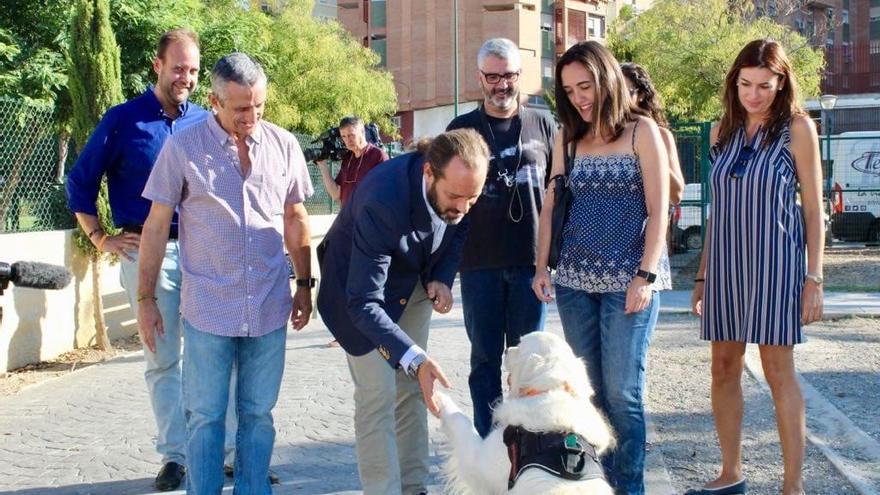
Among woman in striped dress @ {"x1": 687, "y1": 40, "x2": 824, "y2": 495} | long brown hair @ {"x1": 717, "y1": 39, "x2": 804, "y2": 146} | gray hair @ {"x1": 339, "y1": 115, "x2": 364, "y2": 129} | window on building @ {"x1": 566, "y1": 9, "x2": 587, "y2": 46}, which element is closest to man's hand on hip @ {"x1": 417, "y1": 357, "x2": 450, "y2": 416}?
woman in striped dress @ {"x1": 687, "y1": 40, "x2": 824, "y2": 495}

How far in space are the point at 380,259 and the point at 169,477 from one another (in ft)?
6.68

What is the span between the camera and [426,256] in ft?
14.0

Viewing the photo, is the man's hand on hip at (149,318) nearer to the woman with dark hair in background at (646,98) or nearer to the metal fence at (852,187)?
the woman with dark hair in background at (646,98)

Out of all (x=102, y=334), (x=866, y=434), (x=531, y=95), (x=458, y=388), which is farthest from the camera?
(x=531, y=95)

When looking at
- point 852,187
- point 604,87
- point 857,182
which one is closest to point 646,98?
point 604,87

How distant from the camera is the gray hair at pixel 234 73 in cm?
405

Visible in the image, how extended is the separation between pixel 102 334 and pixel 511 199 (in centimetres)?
591

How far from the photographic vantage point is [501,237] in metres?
4.99

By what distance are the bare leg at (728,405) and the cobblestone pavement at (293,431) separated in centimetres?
25

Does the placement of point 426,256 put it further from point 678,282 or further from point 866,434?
point 678,282

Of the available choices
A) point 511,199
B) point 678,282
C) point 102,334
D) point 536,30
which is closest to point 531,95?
point 536,30

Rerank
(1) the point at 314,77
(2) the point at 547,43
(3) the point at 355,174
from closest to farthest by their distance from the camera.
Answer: (3) the point at 355,174 → (1) the point at 314,77 → (2) the point at 547,43

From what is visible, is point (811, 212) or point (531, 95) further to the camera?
point (531, 95)

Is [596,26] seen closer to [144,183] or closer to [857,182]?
[857,182]
